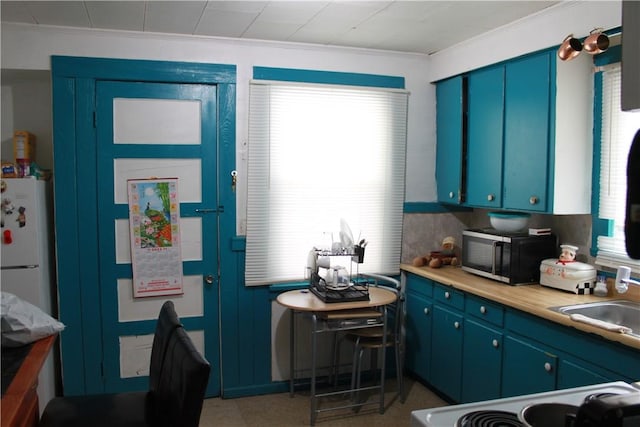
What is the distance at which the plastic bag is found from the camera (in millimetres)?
2080

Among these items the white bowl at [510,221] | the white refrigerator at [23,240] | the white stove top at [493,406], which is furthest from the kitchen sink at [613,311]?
the white refrigerator at [23,240]

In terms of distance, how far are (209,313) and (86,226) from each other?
38.7 inches

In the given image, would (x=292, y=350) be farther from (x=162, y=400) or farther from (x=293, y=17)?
(x=293, y=17)

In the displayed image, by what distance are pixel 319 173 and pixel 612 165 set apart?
1817mm

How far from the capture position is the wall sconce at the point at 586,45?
2.57m

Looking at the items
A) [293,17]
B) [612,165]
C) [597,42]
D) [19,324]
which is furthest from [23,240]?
[612,165]

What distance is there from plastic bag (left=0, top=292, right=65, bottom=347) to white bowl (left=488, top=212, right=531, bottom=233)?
264cm

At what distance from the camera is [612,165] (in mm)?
2934

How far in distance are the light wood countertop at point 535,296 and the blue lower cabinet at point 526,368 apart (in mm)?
203

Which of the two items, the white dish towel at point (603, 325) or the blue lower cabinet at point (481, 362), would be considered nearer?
the white dish towel at point (603, 325)

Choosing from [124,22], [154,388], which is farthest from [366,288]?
[124,22]

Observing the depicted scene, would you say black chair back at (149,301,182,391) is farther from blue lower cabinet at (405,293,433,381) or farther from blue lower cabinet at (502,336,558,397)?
blue lower cabinet at (405,293,433,381)

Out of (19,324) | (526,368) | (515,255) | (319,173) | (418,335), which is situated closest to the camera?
(19,324)

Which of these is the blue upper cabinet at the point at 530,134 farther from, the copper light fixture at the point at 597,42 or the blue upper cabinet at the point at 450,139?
the copper light fixture at the point at 597,42
